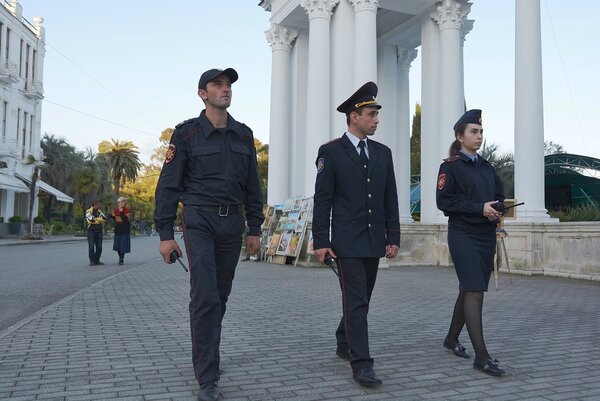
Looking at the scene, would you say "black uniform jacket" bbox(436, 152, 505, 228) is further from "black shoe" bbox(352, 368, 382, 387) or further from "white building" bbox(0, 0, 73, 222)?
Result: "white building" bbox(0, 0, 73, 222)

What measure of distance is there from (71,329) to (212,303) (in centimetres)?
306

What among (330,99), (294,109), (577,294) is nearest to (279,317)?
(577,294)

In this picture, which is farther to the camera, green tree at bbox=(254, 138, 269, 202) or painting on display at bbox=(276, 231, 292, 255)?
green tree at bbox=(254, 138, 269, 202)

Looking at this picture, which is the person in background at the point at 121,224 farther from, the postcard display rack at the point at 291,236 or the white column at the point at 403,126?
the white column at the point at 403,126

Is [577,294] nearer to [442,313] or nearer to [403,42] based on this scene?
[442,313]

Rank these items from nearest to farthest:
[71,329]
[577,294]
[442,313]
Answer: [71,329] → [442,313] → [577,294]

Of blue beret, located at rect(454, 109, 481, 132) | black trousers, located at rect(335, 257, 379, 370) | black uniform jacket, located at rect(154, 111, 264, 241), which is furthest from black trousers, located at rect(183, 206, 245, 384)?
blue beret, located at rect(454, 109, 481, 132)

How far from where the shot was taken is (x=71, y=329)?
248 inches

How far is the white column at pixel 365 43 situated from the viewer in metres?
17.1

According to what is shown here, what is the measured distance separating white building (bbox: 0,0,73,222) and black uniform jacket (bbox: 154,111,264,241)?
3747 centimetres

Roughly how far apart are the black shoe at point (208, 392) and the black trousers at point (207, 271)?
0.03 metres

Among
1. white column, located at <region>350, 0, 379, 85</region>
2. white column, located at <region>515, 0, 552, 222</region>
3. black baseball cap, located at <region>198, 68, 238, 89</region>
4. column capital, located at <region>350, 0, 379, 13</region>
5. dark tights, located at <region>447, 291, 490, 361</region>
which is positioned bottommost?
dark tights, located at <region>447, 291, 490, 361</region>

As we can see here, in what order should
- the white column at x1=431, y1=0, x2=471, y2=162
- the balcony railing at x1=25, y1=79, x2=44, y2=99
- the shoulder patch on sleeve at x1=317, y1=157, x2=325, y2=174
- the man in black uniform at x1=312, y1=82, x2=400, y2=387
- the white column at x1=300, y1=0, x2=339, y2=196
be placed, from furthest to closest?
the balcony railing at x1=25, y1=79, x2=44, y2=99 → the white column at x1=431, y1=0, x2=471, y2=162 → the white column at x1=300, y1=0, x2=339, y2=196 → the shoulder patch on sleeve at x1=317, y1=157, x2=325, y2=174 → the man in black uniform at x1=312, y1=82, x2=400, y2=387

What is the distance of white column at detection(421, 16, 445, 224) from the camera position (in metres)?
19.0
